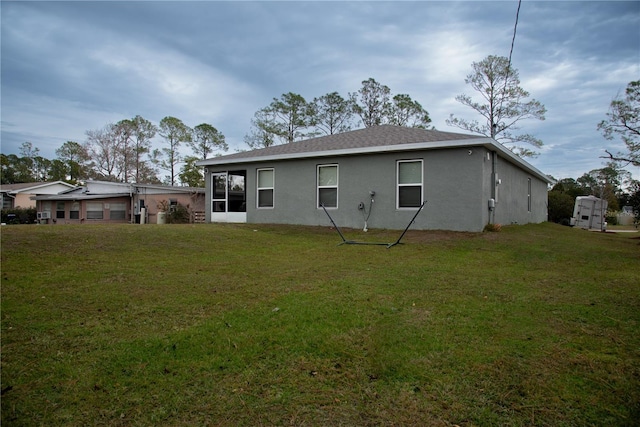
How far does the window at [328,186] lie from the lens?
1206 centimetres

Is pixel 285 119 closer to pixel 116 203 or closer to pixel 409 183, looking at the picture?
pixel 116 203

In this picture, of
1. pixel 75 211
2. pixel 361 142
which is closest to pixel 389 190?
pixel 361 142

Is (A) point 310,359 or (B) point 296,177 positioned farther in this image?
(B) point 296,177

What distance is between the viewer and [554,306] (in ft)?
13.5

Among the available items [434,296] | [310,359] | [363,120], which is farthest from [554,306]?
[363,120]

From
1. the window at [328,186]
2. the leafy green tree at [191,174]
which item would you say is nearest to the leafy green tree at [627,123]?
the window at [328,186]

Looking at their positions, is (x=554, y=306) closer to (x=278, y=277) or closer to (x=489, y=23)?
(x=278, y=277)

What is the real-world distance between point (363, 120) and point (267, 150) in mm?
14768

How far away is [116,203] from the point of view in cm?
2244

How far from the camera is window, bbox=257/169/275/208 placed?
13344mm

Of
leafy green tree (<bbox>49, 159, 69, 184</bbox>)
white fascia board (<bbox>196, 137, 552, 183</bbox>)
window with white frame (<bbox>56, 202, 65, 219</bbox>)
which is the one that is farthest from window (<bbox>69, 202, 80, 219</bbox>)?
leafy green tree (<bbox>49, 159, 69, 184</bbox>)

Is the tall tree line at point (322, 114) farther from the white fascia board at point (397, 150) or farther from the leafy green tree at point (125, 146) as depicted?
the leafy green tree at point (125, 146)

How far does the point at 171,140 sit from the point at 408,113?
2088 cm

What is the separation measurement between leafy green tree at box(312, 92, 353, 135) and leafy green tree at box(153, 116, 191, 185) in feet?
41.8
